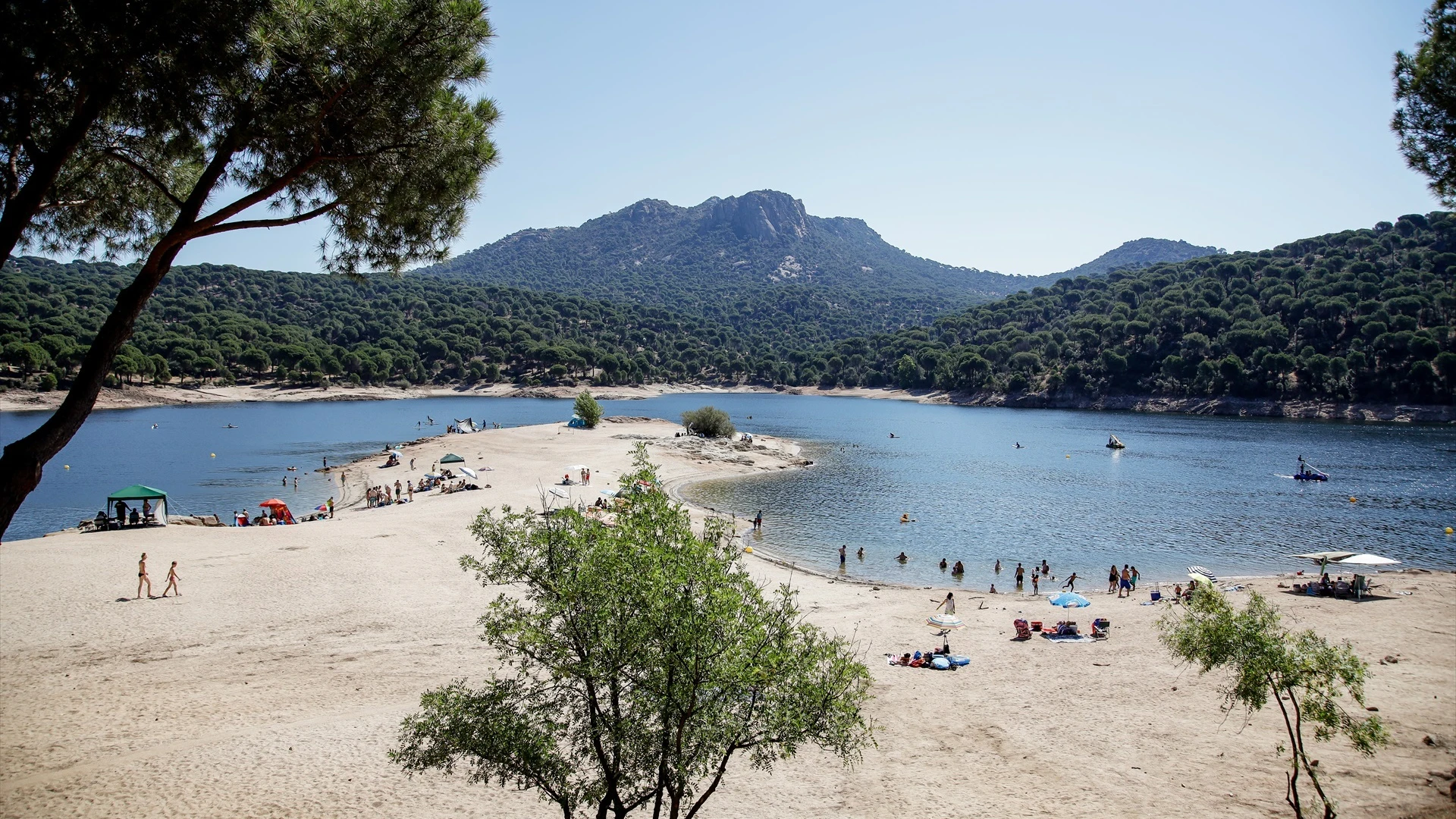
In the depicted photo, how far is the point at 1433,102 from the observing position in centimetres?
1092

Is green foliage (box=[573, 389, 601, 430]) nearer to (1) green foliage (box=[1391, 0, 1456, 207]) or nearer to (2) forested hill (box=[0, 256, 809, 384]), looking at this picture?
(2) forested hill (box=[0, 256, 809, 384])

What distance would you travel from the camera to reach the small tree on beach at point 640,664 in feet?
21.4

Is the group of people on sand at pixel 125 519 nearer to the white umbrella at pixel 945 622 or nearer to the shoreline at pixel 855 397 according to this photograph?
the white umbrella at pixel 945 622

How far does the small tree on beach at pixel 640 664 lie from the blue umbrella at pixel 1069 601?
69.2ft

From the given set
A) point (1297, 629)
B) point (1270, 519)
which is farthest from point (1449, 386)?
point (1297, 629)

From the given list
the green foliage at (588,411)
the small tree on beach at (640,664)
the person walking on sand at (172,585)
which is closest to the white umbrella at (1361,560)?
the small tree on beach at (640,664)

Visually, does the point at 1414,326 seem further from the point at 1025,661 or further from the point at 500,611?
the point at 500,611

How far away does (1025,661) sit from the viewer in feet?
64.3

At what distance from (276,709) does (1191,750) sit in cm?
1828

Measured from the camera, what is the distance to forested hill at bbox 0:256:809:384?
10834cm

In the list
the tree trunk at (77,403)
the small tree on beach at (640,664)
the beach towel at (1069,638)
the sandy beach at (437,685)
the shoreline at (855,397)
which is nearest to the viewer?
the tree trunk at (77,403)

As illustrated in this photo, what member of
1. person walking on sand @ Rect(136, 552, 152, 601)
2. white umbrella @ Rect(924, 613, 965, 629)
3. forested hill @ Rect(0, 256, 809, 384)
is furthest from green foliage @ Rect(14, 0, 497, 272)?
forested hill @ Rect(0, 256, 809, 384)

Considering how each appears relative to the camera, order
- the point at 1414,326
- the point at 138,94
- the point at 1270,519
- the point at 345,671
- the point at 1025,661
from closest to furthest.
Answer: the point at 138,94
the point at 345,671
the point at 1025,661
the point at 1270,519
the point at 1414,326

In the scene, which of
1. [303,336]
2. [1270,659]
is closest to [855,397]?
[303,336]
